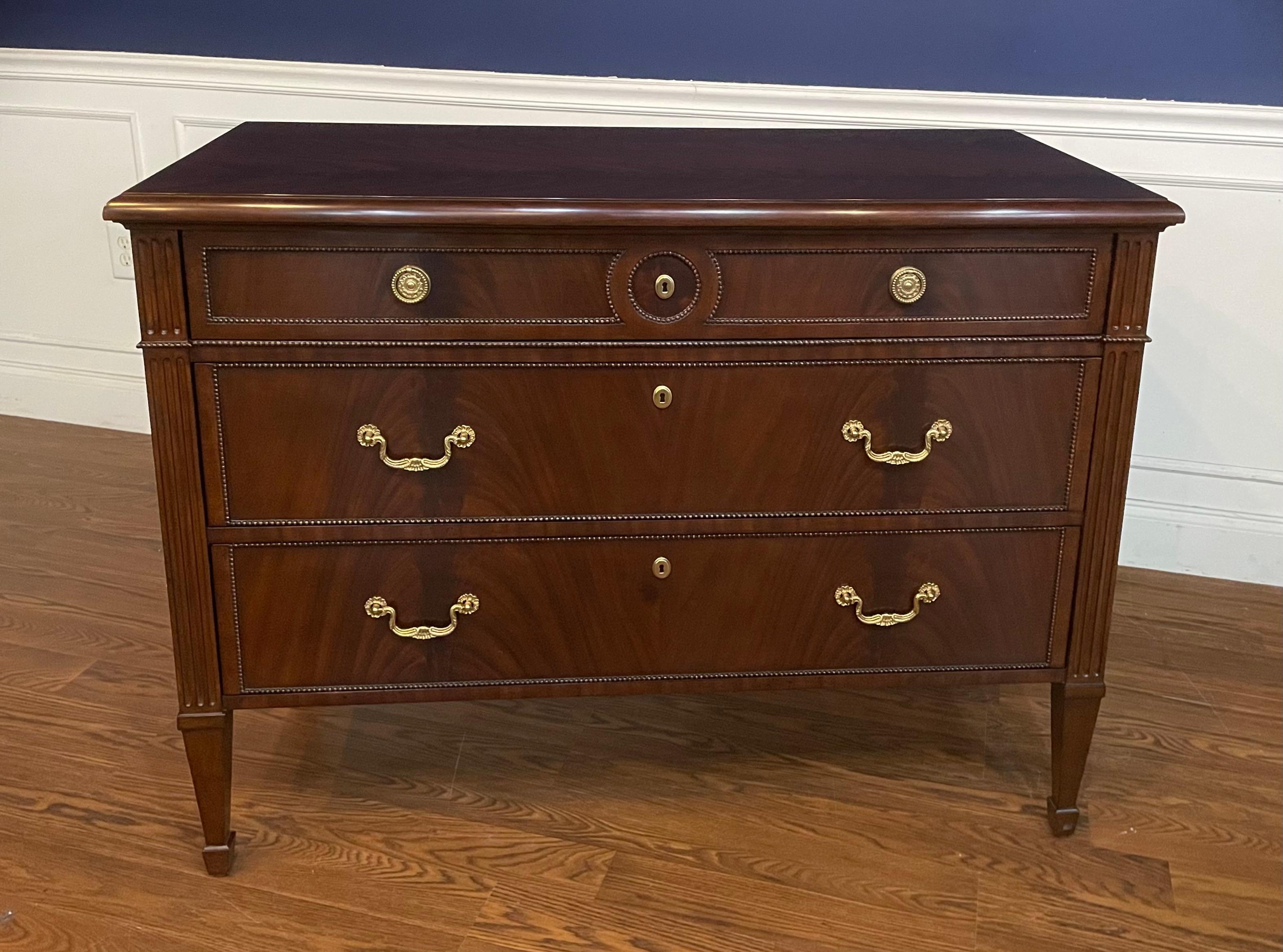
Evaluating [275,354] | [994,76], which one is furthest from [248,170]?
[994,76]

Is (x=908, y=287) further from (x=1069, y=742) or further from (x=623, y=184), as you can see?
(x=1069, y=742)

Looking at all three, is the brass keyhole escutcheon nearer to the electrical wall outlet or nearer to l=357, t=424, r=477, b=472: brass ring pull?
l=357, t=424, r=477, b=472: brass ring pull

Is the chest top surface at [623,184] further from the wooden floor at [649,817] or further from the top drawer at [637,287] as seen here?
the wooden floor at [649,817]

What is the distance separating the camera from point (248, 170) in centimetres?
156

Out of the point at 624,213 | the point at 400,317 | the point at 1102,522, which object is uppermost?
the point at 624,213

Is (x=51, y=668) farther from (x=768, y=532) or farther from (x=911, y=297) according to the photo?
(x=911, y=297)

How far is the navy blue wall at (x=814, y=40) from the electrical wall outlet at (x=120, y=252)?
1.64 ft

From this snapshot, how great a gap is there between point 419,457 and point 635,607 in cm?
35

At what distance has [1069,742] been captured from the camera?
5.74 feet

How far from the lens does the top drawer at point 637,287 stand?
57.0 inches

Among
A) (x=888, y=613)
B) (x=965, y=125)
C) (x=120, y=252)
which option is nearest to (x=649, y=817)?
(x=888, y=613)

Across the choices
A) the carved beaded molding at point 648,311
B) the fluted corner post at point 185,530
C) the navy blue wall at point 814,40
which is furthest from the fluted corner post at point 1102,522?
the fluted corner post at point 185,530

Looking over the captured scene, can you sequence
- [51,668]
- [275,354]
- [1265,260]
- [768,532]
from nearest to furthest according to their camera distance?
[275,354], [768,532], [51,668], [1265,260]

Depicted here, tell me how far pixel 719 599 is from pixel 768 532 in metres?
0.11
